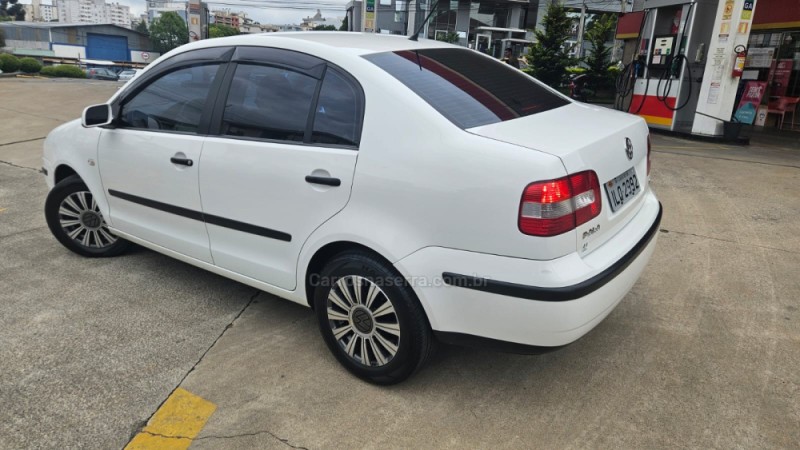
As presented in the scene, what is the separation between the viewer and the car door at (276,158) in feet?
8.63

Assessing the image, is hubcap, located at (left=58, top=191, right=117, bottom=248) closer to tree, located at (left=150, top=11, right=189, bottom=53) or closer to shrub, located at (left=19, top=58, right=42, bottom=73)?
shrub, located at (left=19, top=58, right=42, bottom=73)

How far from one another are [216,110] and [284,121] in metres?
0.52

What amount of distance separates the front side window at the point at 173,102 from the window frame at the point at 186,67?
0.06ft

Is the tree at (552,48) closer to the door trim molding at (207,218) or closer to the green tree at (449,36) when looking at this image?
the door trim molding at (207,218)

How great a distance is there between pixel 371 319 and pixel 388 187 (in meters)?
0.66

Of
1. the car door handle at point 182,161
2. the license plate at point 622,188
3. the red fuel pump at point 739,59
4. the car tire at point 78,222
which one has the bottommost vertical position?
the car tire at point 78,222

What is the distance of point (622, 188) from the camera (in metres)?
2.64

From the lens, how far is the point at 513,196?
215 centimetres

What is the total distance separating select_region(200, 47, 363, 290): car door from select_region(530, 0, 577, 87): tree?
18577mm

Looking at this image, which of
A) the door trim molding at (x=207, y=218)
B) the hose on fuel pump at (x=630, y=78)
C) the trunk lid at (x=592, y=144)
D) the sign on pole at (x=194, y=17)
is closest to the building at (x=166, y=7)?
the sign on pole at (x=194, y=17)

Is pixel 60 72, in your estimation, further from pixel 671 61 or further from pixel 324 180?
pixel 324 180

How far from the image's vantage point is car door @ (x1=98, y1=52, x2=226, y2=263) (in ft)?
10.5

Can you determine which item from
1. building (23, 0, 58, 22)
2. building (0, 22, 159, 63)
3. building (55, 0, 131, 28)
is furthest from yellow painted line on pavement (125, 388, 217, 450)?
building (23, 0, 58, 22)

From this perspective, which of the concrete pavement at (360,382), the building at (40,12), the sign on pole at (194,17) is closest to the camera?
the concrete pavement at (360,382)
